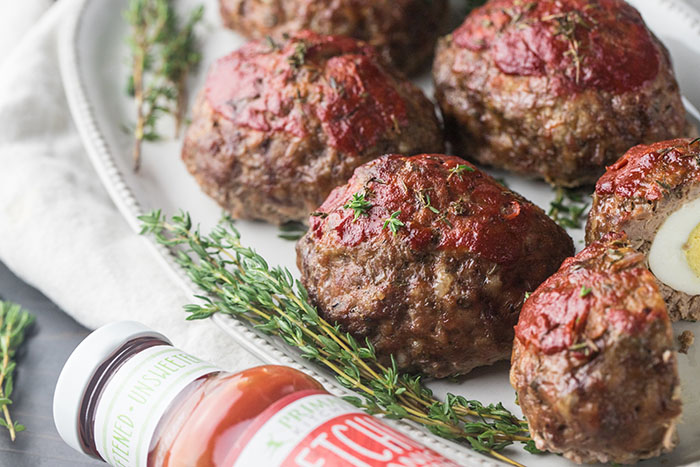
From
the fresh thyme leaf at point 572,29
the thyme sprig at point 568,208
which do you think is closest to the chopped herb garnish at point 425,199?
the thyme sprig at point 568,208

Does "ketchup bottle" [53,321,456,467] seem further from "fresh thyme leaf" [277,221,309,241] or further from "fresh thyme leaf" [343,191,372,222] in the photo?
"fresh thyme leaf" [277,221,309,241]

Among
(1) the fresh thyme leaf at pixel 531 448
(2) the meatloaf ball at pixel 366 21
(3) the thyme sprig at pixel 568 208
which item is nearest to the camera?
(1) the fresh thyme leaf at pixel 531 448

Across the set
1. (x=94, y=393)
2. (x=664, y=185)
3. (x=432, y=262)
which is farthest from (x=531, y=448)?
(x=94, y=393)

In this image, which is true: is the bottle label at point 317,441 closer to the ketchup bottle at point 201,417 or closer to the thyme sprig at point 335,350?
the ketchup bottle at point 201,417

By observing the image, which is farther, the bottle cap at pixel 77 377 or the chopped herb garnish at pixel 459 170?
the chopped herb garnish at pixel 459 170

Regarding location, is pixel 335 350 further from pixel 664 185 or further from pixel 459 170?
pixel 664 185

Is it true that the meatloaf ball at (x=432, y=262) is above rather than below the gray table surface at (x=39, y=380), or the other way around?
above

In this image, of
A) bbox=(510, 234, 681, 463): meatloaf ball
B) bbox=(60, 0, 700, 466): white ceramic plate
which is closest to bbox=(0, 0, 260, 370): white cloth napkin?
bbox=(60, 0, 700, 466): white ceramic plate

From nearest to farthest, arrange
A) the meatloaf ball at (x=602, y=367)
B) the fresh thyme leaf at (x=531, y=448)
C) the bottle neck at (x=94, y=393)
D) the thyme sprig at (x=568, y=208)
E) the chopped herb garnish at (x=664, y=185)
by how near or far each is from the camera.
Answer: the meatloaf ball at (x=602, y=367) → the bottle neck at (x=94, y=393) → the fresh thyme leaf at (x=531, y=448) → the chopped herb garnish at (x=664, y=185) → the thyme sprig at (x=568, y=208)
